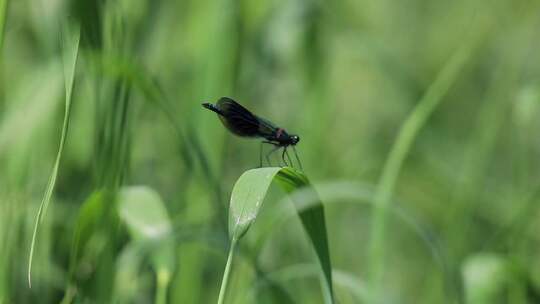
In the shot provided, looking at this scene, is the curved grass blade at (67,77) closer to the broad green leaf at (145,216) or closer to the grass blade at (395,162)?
the broad green leaf at (145,216)

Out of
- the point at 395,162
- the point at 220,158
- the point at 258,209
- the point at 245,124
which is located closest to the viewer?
the point at 258,209

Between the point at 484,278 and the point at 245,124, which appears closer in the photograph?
the point at 245,124

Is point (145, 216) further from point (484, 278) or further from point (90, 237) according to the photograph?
point (484, 278)

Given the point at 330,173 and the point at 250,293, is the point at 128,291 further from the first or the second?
the point at 330,173

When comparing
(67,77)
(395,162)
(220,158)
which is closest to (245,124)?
(67,77)

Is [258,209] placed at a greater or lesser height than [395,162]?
lesser

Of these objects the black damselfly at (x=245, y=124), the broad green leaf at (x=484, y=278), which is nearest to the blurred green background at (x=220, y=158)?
the broad green leaf at (x=484, y=278)
